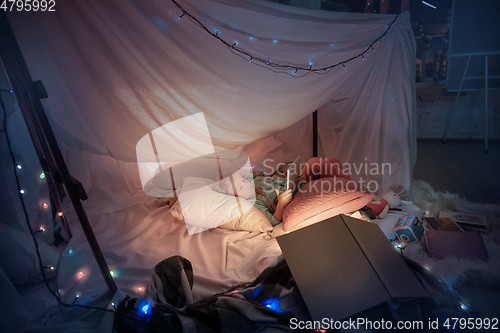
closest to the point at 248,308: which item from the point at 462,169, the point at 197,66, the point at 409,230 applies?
the point at 409,230

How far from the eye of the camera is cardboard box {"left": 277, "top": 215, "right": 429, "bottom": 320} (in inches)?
37.7

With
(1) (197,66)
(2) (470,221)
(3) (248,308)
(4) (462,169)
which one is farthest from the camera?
(4) (462,169)

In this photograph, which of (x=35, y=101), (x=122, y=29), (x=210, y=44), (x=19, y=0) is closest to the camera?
(x=35, y=101)

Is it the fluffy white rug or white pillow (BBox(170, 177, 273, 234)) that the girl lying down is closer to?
white pillow (BBox(170, 177, 273, 234))

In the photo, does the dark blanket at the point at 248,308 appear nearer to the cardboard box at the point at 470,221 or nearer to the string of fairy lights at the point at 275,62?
the cardboard box at the point at 470,221

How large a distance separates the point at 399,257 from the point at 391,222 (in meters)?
0.64

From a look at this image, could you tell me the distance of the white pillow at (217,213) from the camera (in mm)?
1706

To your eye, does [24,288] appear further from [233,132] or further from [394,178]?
[394,178]

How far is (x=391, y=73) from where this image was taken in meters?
2.09

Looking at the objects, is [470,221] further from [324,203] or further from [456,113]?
[456,113]

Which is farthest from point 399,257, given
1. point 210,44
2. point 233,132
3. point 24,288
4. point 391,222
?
point 24,288

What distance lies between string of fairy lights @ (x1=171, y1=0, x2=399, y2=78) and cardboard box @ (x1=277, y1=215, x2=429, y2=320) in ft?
3.01

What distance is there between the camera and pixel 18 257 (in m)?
1.37

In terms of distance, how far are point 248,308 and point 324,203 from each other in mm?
747
